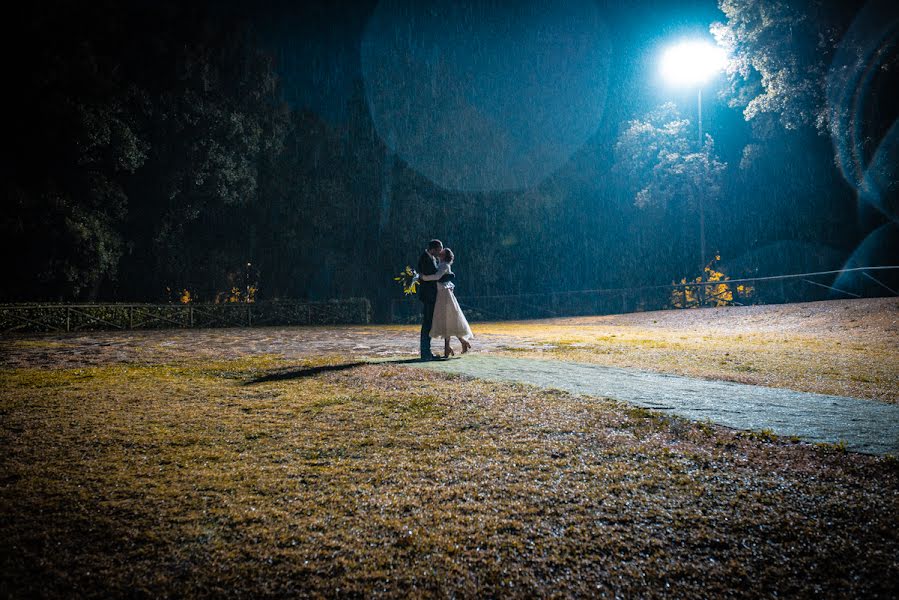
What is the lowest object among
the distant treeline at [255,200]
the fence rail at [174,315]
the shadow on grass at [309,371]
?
the shadow on grass at [309,371]

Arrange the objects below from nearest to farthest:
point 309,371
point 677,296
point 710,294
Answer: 1. point 309,371
2. point 710,294
3. point 677,296

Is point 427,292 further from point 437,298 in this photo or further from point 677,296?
point 677,296

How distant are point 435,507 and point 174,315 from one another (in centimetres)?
2121

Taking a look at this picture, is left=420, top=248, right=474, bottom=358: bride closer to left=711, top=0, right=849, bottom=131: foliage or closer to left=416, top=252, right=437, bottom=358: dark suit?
left=416, top=252, right=437, bottom=358: dark suit

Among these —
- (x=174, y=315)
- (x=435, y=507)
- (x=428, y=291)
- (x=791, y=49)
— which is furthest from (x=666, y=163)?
(x=435, y=507)

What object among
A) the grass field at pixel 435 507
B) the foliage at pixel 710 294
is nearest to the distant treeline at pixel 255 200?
the foliage at pixel 710 294

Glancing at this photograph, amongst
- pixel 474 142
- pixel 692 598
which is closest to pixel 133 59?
pixel 474 142

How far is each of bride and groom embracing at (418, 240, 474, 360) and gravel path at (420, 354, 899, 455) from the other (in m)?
1.42

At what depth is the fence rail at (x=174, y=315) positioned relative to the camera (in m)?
17.0

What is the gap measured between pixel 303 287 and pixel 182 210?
7.94m

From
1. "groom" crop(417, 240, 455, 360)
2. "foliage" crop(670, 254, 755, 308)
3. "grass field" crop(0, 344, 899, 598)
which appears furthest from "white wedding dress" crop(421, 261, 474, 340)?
"foliage" crop(670, 254, 755, 308)

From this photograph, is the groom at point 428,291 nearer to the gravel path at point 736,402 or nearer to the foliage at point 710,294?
the gravel path at point 736,402

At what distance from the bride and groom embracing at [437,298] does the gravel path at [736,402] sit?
1425 mm

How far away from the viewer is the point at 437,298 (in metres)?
8.71
